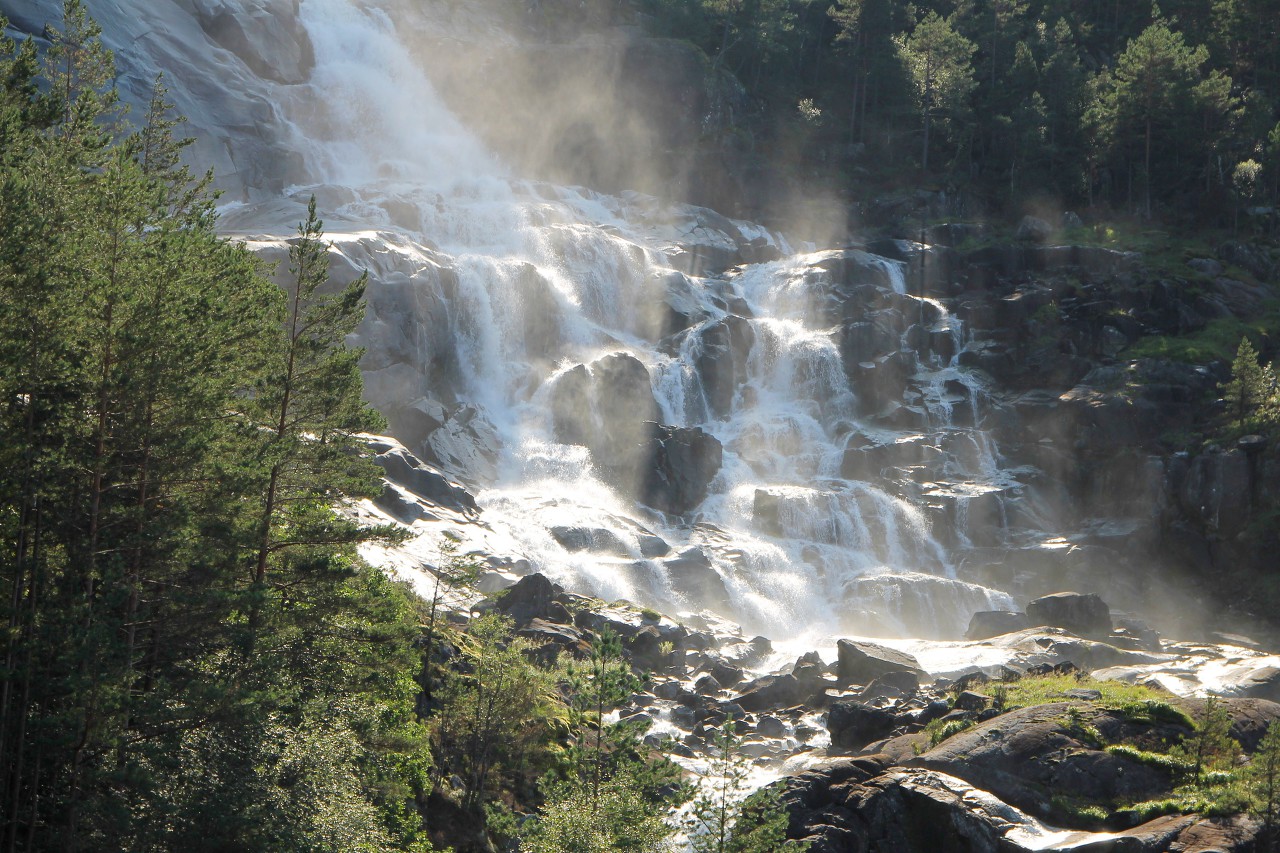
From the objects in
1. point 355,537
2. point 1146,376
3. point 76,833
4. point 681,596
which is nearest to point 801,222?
point 1146,376

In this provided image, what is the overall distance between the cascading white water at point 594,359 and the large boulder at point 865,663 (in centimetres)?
1040

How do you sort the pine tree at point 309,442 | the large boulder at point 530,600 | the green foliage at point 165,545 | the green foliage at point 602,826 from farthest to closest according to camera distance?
the large boulder at point 530,600, the pine tree at point 309,442, the green foliage at point 602,826, the green foliage at point 165,545

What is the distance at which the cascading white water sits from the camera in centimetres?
5953

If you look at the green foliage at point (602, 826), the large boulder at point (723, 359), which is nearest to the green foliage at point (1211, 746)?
the green foliage at point (602, 826)

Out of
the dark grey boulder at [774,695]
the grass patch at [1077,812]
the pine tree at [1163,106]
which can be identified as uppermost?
the pine tree at [1163,106]

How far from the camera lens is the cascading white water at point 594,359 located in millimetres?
59531

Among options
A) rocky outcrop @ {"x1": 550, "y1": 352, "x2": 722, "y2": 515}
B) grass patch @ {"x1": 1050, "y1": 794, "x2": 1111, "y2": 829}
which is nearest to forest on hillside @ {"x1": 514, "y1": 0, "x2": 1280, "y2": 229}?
rocky outcrop @ {"x1": 550, "y1": 352, "x2": 722, "y2": 515}

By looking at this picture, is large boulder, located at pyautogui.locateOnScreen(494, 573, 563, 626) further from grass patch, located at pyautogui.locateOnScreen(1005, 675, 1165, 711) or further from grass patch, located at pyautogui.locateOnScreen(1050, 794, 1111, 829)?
grass patch, located at pyautogui.locateOnScreen(1050, 794, 1111, 829)

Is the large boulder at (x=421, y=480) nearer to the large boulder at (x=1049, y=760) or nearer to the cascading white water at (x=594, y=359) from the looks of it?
the cascading white water at (x=594, y=359)

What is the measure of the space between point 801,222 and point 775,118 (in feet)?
54.0

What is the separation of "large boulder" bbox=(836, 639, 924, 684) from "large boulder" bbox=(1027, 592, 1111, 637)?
994 cm

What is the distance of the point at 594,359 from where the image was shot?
73562mm

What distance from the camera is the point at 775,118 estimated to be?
10988 centimetres

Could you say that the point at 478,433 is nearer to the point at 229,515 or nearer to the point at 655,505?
the point at 655,505
